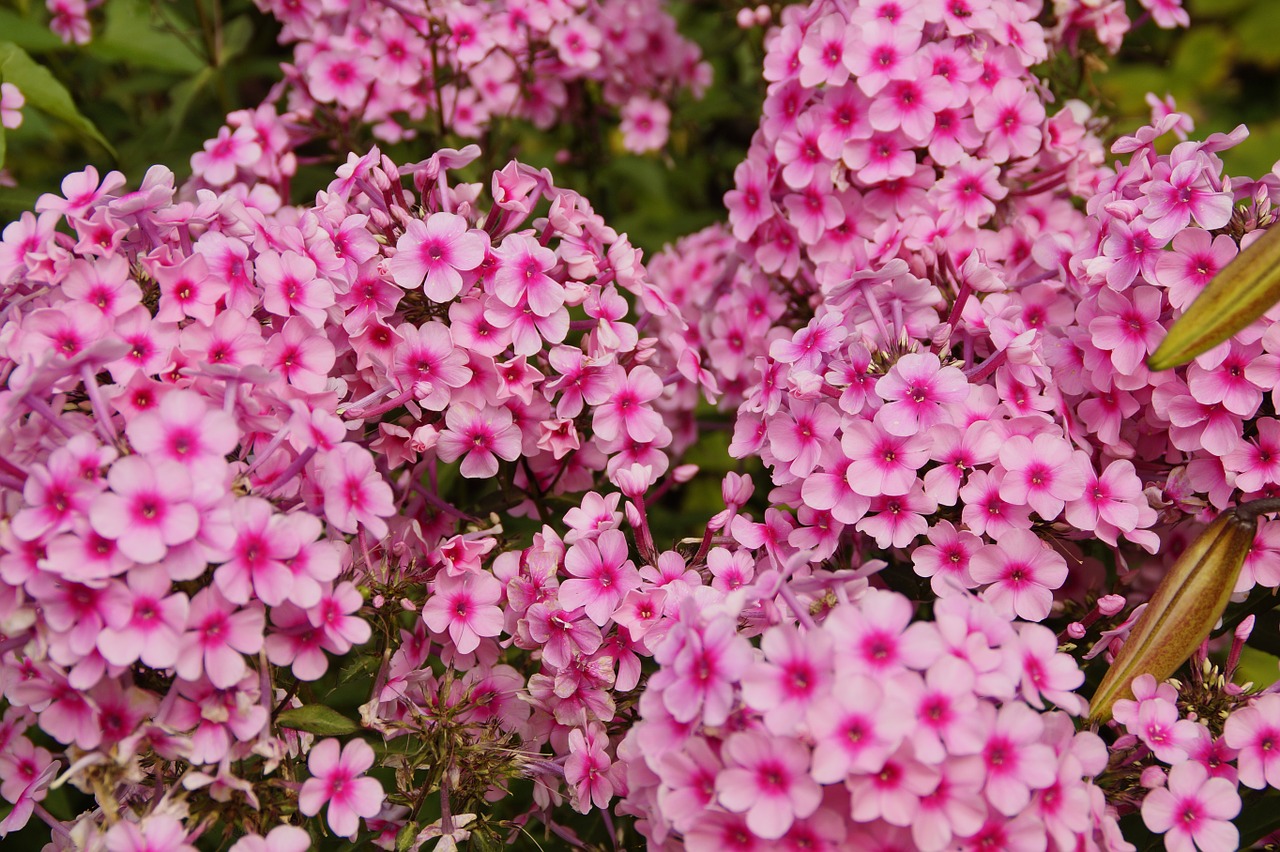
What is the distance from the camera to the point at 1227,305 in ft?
5.19

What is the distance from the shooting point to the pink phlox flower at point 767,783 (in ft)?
4.46

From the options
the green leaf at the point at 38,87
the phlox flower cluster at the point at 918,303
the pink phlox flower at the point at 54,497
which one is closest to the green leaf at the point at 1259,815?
the phlox flower cluster at the point at 918,303

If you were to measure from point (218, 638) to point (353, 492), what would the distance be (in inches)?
11.1

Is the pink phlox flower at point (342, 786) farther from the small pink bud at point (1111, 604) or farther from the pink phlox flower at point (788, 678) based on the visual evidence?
the small pink bud at point (1111, 604)

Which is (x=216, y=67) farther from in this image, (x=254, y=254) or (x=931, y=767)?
(x=931, y=767)

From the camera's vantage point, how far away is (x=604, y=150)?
3.51 meters

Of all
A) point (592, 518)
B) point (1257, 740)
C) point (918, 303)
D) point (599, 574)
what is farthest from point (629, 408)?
point (1257, 740)

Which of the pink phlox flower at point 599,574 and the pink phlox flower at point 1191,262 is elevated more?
the pink phlox flower at point 1191,262

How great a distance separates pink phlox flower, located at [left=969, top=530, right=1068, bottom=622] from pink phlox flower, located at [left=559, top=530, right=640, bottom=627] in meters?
0.58

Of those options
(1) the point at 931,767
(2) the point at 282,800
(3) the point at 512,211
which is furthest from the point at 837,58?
(2) the point at 282,800

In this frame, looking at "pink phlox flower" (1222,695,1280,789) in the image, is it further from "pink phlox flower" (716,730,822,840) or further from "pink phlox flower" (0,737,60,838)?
"pink phlox flower" (0,737,60,838)

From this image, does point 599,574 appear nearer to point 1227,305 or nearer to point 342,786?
point 342,786

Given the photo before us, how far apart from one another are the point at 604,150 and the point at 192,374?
7.07 ft

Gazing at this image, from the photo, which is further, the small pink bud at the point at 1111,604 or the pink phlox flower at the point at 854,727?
the small pink bud at the point at 1111,604
